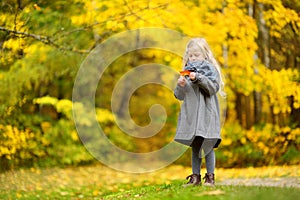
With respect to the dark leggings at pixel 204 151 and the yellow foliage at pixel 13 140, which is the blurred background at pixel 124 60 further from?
the dark leggings at pixel 204 151

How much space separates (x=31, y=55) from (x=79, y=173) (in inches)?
115

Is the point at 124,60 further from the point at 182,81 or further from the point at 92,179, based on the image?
the point at 182,81

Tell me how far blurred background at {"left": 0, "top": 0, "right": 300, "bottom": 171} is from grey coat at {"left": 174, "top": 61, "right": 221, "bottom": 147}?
4.15m

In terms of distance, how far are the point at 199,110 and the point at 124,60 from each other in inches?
348

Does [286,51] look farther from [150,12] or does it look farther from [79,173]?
[79,173]

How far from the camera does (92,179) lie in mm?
10758

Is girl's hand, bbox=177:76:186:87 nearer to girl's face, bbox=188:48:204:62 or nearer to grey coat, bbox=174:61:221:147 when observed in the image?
grey coat, bbox=174:61:221:147

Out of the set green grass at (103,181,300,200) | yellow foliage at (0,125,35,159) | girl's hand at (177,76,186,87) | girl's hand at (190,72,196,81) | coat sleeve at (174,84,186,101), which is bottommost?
green grass at (103,181,300,200)

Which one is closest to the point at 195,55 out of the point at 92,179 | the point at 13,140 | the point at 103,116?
the point at 92,179

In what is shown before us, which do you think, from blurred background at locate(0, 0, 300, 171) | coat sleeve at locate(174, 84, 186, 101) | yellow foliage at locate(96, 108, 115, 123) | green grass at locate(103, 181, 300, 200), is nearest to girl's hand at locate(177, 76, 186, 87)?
coat sleeve at locate(174, 84, 186, 101)

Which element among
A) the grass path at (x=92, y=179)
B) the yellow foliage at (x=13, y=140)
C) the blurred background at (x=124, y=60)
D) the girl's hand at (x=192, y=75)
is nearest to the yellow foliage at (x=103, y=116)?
the blurred background at (x=124, y=60)

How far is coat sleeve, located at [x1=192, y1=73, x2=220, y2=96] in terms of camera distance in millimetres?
5305

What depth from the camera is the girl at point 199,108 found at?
536 centimetres

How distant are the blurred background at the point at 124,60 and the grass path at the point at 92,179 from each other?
523 mm
